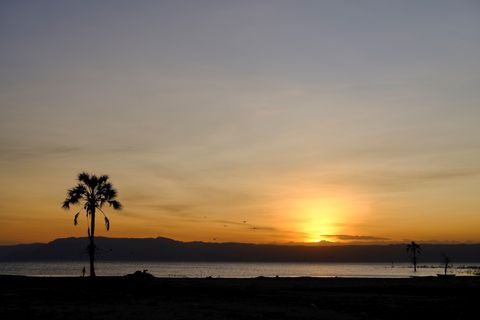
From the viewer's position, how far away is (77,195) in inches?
2178
